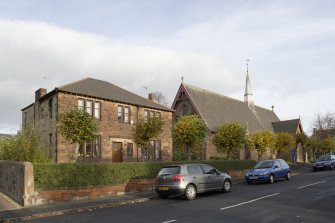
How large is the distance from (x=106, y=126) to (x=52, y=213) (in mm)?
19347

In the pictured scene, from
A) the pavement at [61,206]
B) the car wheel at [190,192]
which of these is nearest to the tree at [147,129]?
the pavement at [61,206]

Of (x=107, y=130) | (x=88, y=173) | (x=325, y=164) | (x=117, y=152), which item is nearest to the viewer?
(x=88, y=173)

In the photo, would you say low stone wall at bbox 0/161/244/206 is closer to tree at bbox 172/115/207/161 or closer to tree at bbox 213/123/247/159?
tree at bbox 172/115/207/161

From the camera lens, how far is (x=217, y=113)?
1945 inches

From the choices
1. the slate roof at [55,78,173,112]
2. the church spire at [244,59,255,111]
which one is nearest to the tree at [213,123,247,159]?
the slate roof at [55,78,173,112]

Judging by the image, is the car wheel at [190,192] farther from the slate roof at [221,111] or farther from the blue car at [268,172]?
the slate roof at [221,111]

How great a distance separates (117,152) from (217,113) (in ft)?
61.9

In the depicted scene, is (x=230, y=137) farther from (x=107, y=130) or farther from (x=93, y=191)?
(x=93, y=191)

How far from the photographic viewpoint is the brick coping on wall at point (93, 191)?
55.9 ft

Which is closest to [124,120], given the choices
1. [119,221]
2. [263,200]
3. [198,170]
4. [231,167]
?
[231,167]

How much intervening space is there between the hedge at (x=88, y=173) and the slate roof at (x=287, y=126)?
1719 inches

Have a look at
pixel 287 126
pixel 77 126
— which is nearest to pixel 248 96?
pixel 287 126

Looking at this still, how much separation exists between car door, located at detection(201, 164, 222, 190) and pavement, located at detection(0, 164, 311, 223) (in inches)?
106

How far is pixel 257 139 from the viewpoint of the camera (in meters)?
40.9
